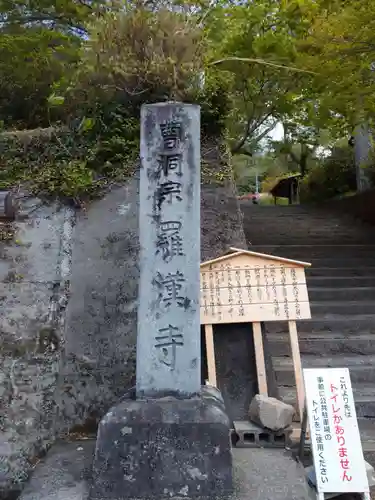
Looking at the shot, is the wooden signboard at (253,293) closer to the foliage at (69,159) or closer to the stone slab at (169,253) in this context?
the stone slab at (169,253)

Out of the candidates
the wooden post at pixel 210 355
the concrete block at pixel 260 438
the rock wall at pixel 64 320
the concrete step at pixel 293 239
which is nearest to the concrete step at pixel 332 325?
the rock wall at pixel 64 320

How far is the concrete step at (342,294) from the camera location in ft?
21.5

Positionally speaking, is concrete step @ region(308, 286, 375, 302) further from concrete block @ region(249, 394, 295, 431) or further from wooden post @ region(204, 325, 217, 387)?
concrete block @ region(249, 394, 295, 431)

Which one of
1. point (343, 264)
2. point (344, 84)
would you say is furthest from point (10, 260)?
point (344, 84)

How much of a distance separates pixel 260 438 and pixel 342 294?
351cm

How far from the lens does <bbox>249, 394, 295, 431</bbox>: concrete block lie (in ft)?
11.7

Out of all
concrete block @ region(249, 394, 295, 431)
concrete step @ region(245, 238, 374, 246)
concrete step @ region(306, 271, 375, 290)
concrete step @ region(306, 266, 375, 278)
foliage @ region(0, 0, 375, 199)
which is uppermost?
foliage @ region(0, 0, 375, 199)

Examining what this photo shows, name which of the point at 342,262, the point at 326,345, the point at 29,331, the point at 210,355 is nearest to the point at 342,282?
the point at 342,262

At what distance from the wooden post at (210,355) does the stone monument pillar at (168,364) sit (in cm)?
57

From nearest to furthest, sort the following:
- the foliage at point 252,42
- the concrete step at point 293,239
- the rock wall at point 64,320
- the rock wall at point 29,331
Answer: the rock wall at point 29,331 → the rock wall at point 64,320 → the foliage at point 252,42 → the concrete step at point 293,239

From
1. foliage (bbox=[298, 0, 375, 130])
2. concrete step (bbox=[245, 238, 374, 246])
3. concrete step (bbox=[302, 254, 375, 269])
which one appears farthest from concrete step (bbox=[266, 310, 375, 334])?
foliage (bbox=[298, 0, 375, 130])

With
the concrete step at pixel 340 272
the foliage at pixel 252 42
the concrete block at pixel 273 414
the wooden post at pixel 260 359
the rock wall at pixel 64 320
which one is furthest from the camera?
the foliage at pixel 252 42

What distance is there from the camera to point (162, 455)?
2902mm

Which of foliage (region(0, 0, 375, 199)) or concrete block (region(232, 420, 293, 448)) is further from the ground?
foliage (region(0, 0, 375, 199))
